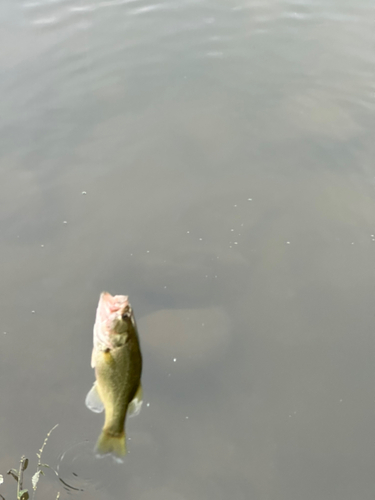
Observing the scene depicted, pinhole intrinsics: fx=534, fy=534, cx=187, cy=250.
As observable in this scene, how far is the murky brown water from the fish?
834 millimetres

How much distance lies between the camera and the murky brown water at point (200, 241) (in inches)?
146

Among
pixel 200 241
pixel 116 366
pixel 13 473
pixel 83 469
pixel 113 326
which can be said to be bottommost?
pixel 83 469

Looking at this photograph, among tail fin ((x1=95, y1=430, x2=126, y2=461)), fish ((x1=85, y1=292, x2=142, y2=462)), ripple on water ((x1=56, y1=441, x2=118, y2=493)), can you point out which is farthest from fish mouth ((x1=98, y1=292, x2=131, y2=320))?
ripple on water ((x1=56, y1=441, x2=118, y2=493))

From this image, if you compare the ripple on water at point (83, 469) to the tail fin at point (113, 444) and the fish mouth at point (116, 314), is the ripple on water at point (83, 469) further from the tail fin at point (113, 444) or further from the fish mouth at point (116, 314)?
the fish mouth at point (116, 314)

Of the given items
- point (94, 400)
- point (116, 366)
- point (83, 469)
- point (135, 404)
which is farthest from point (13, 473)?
point (116, 366)

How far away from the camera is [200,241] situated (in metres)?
4.87

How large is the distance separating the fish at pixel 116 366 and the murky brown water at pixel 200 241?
834 mm

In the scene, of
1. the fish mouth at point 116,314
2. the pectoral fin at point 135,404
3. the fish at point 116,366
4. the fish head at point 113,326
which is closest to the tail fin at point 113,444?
the fish at point 116,366

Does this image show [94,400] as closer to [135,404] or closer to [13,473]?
[135,404]

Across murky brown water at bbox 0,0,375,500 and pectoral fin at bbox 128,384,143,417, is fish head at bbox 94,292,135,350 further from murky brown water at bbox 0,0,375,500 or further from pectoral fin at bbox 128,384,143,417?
murky brown water at bbox 0,0,375,500

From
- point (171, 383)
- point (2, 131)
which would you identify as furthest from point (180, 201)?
point (2, 131)

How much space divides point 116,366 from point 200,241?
2.20 metres

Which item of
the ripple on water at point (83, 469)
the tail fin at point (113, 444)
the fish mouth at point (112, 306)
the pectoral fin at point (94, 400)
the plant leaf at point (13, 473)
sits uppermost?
the fish mouth at point (112, 306)

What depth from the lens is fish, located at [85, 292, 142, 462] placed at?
2842mm
